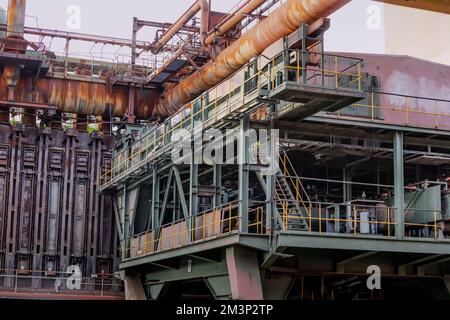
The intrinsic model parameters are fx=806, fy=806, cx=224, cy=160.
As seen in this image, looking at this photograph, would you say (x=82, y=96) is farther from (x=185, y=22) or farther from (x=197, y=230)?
(x=197, y=230)

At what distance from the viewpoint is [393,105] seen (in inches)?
949

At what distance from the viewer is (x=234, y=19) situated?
29.9 meters

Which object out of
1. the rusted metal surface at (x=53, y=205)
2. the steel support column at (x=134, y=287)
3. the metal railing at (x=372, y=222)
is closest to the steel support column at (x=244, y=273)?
the metal railing at (x=372, y=222)

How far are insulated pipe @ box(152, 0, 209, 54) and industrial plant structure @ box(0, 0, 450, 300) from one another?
0.36ft

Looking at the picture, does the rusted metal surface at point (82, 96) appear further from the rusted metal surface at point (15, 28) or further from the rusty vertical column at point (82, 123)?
the rusted metal surface at point (15, 28)

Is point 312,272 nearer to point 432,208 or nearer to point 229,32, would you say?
point 432,208

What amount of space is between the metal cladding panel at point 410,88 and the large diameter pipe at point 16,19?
16.9m

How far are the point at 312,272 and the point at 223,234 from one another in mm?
2694

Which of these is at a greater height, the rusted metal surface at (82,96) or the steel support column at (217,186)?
the rusted metal surface at (82,96)

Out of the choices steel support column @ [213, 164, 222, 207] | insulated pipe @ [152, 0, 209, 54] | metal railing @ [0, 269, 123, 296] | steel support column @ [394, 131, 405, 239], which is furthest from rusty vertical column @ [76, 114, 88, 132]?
steel support column @ [394, 131, 405, 239]

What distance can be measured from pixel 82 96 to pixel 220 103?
1434 cm

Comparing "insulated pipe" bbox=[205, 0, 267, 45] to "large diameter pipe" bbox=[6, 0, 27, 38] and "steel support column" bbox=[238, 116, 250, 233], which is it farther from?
"large diameter pipe" bbox=[6, 0, 27, 38]

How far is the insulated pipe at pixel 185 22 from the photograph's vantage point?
32.4m

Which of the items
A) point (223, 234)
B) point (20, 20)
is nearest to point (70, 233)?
point (20, 20)
